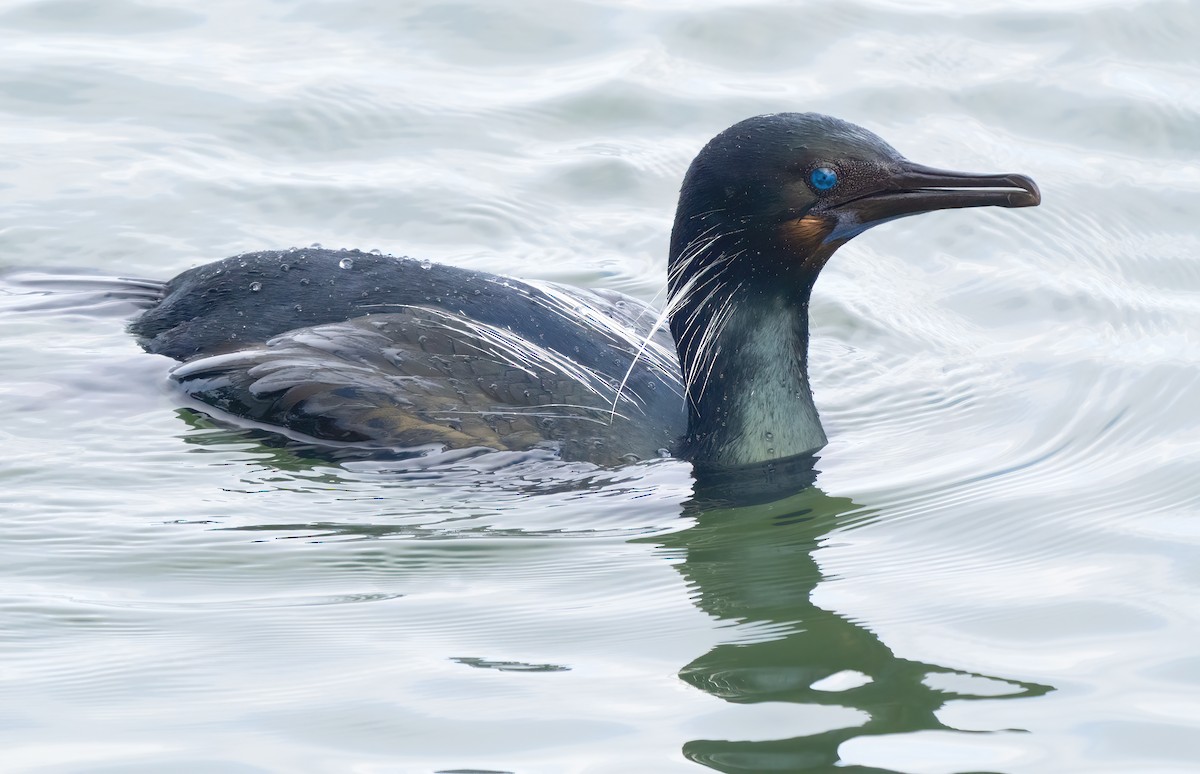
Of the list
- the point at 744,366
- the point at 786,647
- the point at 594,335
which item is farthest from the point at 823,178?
the point at 786,647

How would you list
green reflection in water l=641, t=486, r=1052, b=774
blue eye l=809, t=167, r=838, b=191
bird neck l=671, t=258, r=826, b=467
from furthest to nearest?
bird neck l=671, t=258, r=826, b=467 → blue eye l=809, t=167, r=838, b=191 → green reflection in water l=641, t=486, r=1052, b=774

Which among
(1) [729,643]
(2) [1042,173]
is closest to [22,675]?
(1) [729,643]

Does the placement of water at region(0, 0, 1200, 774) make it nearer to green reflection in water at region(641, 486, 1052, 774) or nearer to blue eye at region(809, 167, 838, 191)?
green reflection in water at region(641, 486, 1052, 774)

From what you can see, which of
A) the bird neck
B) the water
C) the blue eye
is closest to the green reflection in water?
the water

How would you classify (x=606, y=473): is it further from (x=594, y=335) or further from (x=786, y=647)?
(x=786, y=647)

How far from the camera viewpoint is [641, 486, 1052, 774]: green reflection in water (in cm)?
477

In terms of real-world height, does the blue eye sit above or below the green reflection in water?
above

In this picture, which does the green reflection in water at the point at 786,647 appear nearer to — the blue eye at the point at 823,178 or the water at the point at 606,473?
the water at the point at 606,473

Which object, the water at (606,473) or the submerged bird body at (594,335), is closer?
the water at (606,473)

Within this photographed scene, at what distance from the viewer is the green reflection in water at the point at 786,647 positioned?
477 cm

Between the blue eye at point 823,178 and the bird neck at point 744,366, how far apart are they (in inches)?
16.4

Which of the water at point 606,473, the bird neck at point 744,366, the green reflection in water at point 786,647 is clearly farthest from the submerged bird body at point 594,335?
the green reflection in water at point 786,647

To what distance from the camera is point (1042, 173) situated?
973 cm

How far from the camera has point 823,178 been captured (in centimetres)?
629
